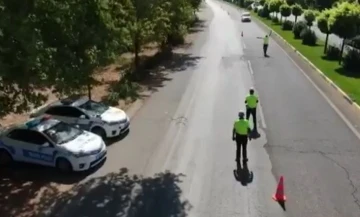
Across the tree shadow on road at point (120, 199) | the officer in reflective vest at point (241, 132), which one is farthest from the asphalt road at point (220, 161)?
the officer in reflective vest at point (241, 132)

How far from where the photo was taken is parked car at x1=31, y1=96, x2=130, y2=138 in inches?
629

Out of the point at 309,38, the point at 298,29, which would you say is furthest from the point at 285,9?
the point at 309,38

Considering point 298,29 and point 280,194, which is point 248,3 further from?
point 280,194

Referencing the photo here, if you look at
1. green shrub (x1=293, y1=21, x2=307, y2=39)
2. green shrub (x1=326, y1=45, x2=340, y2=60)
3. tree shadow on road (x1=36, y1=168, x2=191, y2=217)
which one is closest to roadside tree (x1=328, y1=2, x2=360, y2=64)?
green shrub (x1=326, y1=45, x2=340, y2=60)

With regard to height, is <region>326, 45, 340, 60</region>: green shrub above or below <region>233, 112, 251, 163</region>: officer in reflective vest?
below

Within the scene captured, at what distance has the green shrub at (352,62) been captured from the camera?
27.6m

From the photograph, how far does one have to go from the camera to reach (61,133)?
13984 millimetres

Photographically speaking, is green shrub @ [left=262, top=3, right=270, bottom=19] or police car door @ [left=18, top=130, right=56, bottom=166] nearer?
police car door @ [left=18, top=130, right=56, bottom=166]

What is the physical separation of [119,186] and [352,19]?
889 inches

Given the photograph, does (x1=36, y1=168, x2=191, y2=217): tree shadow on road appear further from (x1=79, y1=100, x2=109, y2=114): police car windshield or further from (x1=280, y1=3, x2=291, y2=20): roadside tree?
(x1=280, y1=3, x2=291, y2=20): roadside tree

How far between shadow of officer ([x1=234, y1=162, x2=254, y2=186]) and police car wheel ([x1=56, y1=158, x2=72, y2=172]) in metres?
4.98

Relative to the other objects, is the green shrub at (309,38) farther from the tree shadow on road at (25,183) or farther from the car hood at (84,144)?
the tree shadow on road at (25,183)

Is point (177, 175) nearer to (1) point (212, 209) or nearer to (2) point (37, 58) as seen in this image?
(1) point (212, 209)

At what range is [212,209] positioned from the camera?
1120 cm
